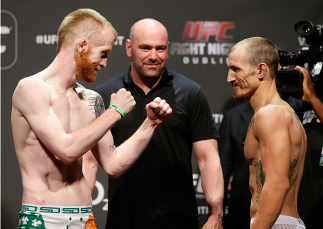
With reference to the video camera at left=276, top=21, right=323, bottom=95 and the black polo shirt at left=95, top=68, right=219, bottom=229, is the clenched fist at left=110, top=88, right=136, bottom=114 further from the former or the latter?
the video camera at left=276, top=21, right=323, bottom=95

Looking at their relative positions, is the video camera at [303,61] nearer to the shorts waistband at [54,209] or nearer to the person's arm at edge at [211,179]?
the person's arm at edge at [211,179]

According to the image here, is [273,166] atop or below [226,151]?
atop

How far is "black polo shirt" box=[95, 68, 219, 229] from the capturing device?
2.40m

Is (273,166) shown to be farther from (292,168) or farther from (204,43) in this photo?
(204,43)

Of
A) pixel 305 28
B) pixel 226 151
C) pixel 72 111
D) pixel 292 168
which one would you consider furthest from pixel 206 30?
pixel 72 111

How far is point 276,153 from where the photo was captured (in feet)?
5.60

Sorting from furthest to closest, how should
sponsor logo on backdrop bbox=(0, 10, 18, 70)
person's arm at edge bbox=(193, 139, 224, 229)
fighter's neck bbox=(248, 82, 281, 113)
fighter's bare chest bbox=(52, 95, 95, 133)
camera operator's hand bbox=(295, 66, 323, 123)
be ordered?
sponsor logo on backdrop bbox=(0, 10, 18, 70), camera operator's hand bbox=(295, 66, 323, 123), person's arm at edge bbox=(193, 139, 224, 229), fighter's neck bbox=(248, 82, 281, 113), fighter's bare chest bbox=(52, 95, 95, 133)

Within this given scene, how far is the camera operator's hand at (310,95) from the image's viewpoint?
2445 millimetres

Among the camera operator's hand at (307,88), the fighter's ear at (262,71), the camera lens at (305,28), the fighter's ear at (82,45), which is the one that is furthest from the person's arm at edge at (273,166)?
the camera lens at (305,28)

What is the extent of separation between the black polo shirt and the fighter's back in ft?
2.00

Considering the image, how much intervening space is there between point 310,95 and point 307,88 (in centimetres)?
5

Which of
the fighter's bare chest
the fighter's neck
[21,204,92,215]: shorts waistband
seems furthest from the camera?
the fighter's neck

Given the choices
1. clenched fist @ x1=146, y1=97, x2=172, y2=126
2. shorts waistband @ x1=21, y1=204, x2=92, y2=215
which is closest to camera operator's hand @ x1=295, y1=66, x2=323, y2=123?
clenched fist @ x1=146, y1=97, x2=172, y2=126

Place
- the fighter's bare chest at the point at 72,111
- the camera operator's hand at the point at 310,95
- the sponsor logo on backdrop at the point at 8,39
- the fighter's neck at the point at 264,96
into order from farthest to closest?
the sponsor logo on backdrop at the point at 8,39
the camera operator's hand at the point at 310,95
the fighter's neck at the point at 264,96
the fighter's bare chest at the point at 72,111
